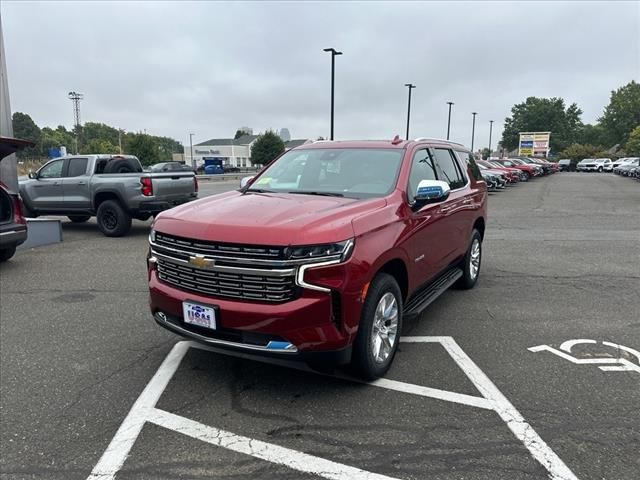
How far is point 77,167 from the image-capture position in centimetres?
1141

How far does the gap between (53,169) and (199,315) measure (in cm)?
1029

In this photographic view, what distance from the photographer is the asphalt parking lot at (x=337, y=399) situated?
2754 mm

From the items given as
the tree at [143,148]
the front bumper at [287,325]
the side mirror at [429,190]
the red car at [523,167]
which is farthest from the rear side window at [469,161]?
the tree at [143,148]

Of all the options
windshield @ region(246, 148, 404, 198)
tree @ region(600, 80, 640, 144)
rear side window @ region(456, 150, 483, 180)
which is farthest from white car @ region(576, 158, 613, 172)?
windshield @ region(246, 148, 404, 198)

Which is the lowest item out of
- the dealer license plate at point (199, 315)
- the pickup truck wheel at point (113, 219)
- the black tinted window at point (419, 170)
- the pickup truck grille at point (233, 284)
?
the pickup truck wheel at point (113, 219)

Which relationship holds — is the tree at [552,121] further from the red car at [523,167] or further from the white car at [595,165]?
the red car at [523,167]

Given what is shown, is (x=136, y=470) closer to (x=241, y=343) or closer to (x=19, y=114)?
(x=241, y=343)

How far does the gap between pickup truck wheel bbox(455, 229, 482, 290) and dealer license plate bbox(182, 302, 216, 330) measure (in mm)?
3629

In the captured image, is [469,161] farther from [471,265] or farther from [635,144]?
[635,144]

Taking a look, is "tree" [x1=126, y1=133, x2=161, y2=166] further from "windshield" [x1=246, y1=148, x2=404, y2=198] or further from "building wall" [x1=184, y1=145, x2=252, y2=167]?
"building wall" [x1=184, y1=145, x2=252, y2=167]

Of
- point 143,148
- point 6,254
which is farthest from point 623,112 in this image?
point 6,254

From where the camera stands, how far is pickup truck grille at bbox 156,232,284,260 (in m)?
3.11

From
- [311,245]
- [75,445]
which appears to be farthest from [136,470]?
[311,245]

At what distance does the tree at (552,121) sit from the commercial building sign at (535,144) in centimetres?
3428
